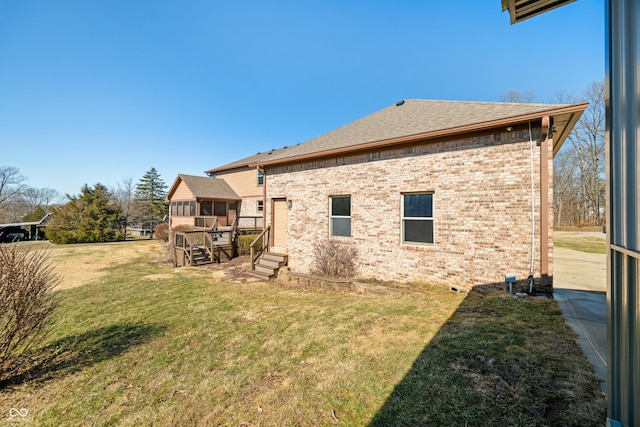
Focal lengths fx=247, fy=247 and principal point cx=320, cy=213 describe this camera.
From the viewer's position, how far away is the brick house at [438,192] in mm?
5453

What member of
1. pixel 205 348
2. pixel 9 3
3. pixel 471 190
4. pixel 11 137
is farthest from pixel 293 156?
pixel 11 137

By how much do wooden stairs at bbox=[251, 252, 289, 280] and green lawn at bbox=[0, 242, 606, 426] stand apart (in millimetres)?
3325

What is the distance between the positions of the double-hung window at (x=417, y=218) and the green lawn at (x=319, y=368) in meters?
1.82

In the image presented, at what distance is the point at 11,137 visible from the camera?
20.1 meters

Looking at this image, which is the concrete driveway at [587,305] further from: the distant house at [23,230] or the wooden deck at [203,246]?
the distant house at [23,230]

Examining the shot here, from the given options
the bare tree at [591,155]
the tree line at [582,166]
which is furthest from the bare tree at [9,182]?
the bare tree at [591,155]

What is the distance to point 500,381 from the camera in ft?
8.50

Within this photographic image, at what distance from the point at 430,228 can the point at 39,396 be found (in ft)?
25.2

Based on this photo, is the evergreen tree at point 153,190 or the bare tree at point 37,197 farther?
the bare tree at point 37,197

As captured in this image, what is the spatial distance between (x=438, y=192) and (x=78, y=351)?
8.09 m

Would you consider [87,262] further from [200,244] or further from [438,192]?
[438,192]

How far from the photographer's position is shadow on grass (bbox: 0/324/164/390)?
3395 millimetres

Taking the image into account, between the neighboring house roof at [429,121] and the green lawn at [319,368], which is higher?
the neighboring house roof at [429,121]

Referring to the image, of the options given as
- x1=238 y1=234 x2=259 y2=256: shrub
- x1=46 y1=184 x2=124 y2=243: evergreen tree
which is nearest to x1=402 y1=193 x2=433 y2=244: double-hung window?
x1=238 y1=234 x2=259 y2=256: shrub
